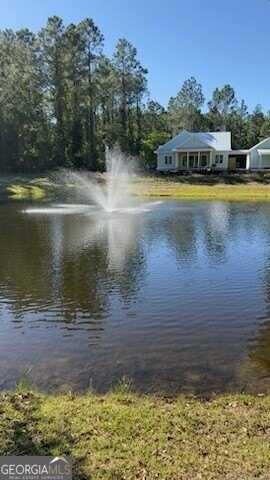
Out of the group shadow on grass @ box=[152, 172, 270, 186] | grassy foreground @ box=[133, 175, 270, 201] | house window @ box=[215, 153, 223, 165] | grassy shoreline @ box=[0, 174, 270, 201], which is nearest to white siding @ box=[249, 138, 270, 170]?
house window @ box=[215, 153, 223, 165]

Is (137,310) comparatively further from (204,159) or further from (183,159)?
(204,159)

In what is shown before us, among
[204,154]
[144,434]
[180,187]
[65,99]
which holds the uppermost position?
Result: [65,99]

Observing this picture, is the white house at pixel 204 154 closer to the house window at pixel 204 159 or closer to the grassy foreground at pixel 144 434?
the house window at pixel 204 159

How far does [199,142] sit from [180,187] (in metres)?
13.5

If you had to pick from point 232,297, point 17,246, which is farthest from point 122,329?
point 17,246

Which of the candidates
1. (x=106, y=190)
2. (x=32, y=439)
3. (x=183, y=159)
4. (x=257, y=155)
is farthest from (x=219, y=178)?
(x=32, y=439)

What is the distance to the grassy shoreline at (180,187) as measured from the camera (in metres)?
39.8

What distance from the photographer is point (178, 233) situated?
64.6 feet

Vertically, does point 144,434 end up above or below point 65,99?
below

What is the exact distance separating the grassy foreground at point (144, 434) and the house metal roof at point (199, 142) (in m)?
50.8

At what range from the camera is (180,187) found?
143ft

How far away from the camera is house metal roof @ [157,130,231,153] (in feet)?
179

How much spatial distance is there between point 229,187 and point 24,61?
103ft

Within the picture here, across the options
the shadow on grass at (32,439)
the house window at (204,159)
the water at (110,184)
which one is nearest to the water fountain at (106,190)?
the water at (110,184)
